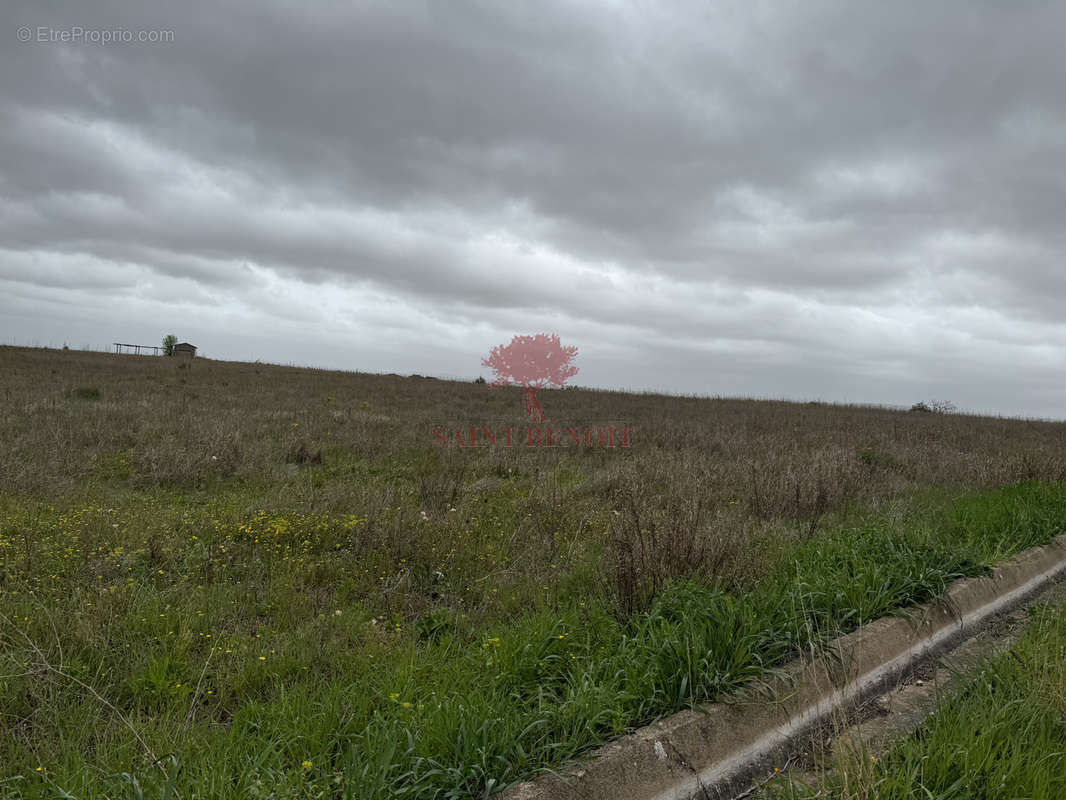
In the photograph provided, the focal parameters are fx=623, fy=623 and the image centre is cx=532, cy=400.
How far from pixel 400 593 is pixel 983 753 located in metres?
3.52

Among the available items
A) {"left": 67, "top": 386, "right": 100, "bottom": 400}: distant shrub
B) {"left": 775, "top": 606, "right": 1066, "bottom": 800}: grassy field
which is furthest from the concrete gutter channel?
{"left": 67, "top": 386, "right": 100, "bottom": 400}: distant shrub

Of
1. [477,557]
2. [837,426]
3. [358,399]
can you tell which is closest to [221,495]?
[477,557]

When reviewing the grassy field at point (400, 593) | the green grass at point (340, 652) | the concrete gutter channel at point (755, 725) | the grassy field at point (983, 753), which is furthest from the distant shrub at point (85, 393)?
the grassy field at point (983, 753)

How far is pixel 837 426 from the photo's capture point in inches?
738

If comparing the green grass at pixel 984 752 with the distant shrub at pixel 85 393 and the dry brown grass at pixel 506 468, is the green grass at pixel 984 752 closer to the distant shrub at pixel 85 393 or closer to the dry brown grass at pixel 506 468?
the dry brown grass at pixel 506 468

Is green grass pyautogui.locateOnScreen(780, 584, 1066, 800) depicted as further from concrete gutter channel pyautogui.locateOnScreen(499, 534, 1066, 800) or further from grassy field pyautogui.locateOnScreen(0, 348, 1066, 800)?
grassy field pyautogui.locateOnScreen(0, 348, 1066, 800)

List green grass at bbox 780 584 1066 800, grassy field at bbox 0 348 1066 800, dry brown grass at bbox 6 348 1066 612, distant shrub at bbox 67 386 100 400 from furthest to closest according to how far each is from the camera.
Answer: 1. distant shrub at bbox 67 386 100 400
2. dry brown grass at bbox 6 348 1066 612
3. grassy field at bbox 0 348 1066 800
4. green grass at bbox 780 584 1066 800

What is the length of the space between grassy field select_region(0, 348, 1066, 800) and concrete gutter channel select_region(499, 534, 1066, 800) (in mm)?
123

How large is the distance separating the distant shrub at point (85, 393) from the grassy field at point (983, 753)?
17883 millimetres

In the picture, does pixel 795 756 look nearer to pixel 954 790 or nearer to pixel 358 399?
pixel 954 790

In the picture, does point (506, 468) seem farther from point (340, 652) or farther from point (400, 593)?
point (340, 652)

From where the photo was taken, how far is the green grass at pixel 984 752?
2.60 meters

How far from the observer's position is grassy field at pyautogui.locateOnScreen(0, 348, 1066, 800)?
271 centimetres

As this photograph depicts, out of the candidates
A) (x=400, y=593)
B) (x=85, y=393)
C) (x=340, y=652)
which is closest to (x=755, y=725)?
(x=340, y=652)
